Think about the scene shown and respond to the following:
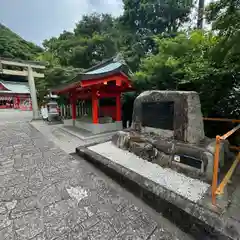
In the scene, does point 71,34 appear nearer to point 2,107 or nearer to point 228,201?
point 2,107

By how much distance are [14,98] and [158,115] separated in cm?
2738

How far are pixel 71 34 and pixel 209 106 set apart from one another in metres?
18.8

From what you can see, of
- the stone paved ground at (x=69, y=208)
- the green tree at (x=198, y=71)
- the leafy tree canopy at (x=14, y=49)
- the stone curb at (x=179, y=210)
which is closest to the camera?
the stone curb at (x=179, y=210)

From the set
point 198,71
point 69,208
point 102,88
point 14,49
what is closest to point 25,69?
point 102,88

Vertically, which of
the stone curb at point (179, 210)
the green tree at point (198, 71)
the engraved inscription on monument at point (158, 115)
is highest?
the green tree at point (198, 71)

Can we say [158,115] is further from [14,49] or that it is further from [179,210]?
[14,49]

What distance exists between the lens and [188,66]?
4.23m

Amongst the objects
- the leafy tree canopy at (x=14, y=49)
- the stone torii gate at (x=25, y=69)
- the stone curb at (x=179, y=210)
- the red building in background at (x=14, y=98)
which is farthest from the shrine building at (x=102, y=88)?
the leafy tree canopy at (x=14, y=49)

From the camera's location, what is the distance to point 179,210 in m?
1.89

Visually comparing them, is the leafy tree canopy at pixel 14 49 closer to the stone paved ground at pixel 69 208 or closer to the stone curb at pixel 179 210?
the stone paved ground at pixel 69 208

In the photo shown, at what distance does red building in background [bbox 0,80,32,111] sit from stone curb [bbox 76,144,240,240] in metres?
24.7

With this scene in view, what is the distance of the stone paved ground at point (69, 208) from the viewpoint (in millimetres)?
1738

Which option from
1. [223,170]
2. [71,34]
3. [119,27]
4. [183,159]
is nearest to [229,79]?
[223,170]

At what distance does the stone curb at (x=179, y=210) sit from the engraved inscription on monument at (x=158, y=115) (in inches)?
53.3
